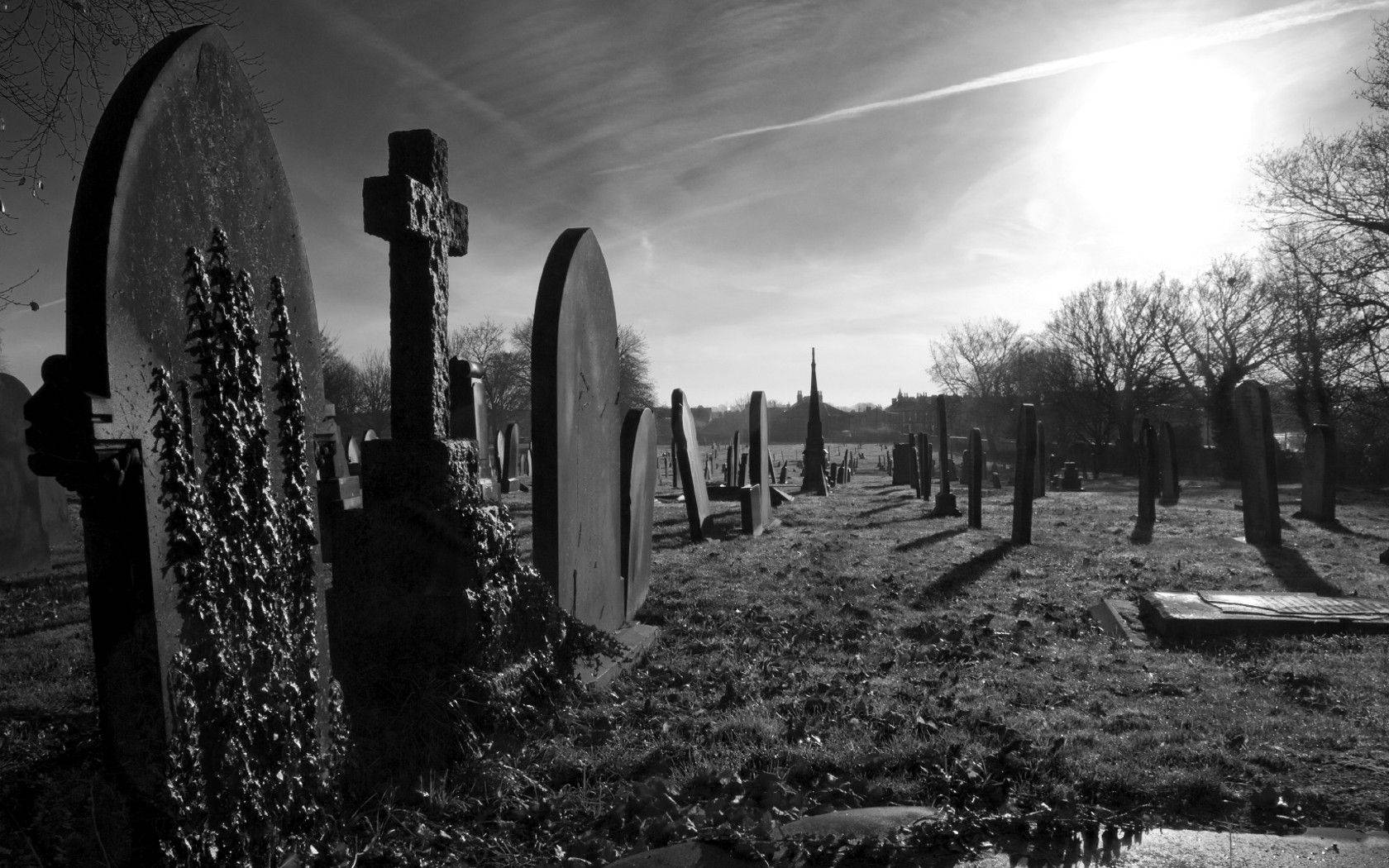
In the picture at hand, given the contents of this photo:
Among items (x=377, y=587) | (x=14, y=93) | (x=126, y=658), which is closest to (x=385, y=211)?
(x=377, y=587)

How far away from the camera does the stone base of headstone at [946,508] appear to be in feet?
49.4

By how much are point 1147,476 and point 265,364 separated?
13.8 meters

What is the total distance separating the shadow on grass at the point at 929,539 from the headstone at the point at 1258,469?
3.67m

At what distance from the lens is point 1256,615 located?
5.79m

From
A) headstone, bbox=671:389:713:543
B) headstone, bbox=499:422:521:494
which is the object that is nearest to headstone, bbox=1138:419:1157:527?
headstone, bbox=671:389:713:543

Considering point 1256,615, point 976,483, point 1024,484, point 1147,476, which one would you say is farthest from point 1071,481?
point 1256,615

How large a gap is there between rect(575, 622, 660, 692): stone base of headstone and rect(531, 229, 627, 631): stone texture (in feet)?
0.55

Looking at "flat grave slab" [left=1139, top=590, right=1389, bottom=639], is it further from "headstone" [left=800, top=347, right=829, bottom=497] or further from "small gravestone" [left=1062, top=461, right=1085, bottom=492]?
"small gravestone" [left=1062, top=461, right=1085, bottom=492]

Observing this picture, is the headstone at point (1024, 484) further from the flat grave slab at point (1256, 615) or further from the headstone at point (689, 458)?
the flat grave slab at point (1256, 615)

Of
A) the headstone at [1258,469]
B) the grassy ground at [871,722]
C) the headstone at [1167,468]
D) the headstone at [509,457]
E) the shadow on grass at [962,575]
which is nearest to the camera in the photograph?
the grassy ground at [871,722]

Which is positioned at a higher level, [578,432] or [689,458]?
[578,432]

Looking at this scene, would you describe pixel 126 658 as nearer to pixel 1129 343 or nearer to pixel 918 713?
pixel 918 713

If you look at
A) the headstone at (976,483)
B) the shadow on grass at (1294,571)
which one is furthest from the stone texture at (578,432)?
the headstone at (976,483)

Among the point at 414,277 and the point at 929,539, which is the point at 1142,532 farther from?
the point at 414,277
